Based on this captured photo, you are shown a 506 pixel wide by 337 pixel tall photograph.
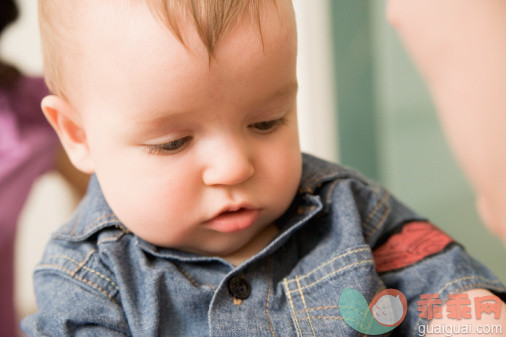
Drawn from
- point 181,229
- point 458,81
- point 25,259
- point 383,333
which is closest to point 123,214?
point 181,229

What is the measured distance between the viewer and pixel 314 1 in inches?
46.1

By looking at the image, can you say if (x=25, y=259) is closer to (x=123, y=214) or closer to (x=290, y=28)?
(x=123, y=214)

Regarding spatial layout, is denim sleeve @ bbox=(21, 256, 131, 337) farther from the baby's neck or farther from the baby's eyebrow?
the baby's eyebrow

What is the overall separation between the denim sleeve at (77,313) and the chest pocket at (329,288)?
17 cm

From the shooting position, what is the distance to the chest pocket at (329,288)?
0.51 meters

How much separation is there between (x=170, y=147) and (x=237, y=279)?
16cm

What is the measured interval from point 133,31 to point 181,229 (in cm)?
19

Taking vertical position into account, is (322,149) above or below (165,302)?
below

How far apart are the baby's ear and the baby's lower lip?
160mm

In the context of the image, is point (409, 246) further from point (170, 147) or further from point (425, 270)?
point (170, 147)

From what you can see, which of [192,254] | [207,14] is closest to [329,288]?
[192,254]

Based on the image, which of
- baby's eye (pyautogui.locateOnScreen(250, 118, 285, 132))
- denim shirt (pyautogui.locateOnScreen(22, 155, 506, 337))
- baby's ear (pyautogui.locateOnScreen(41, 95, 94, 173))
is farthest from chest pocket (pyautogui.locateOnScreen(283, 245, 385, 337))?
baby's ear (pyautogui.locateOnScreen(41, 95, 94, 173))

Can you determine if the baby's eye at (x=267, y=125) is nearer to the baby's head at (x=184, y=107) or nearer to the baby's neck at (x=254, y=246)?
the baby's head at (x=184, y=107)

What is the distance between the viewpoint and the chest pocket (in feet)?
1.68
